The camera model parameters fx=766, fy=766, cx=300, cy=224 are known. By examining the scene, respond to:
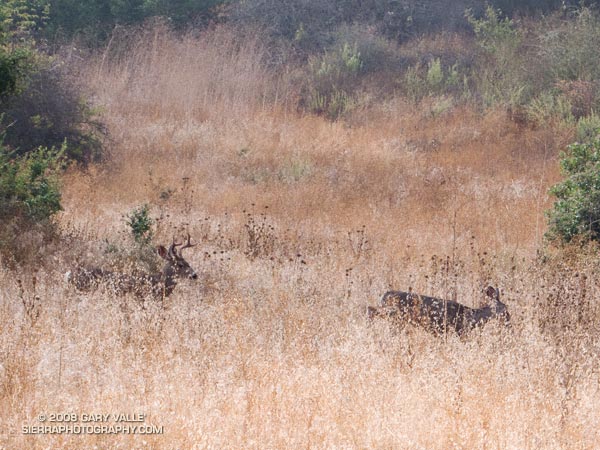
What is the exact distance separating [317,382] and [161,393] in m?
0.98

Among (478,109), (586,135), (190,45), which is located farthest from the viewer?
(190,45)

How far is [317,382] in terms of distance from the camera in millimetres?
4766

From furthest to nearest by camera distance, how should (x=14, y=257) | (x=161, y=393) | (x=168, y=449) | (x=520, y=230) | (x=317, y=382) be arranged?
1. (x=520, y=230)
2. (x=14, y=257)
3. (x=317, y=382)
4. (x=161, y=393)
5. (x=168, y=449)

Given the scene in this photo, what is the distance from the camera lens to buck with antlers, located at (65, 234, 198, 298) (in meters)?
6.55

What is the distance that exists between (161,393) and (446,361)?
6.69 ft

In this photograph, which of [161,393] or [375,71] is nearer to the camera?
[161,393]

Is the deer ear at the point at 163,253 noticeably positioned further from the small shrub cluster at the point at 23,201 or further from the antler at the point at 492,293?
the antler at the point at 492,293

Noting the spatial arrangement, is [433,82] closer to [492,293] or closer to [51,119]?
[51,119]

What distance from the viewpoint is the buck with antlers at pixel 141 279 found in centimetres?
655

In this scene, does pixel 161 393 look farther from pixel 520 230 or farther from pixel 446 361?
pixel 520 230

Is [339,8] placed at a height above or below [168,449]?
above

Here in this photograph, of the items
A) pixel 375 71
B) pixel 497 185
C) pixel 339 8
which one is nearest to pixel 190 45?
pixel 375 71

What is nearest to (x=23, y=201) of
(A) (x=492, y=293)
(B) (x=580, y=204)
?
(A) (x=492, y=293)

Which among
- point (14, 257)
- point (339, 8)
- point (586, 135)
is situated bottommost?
point (14, 257)
